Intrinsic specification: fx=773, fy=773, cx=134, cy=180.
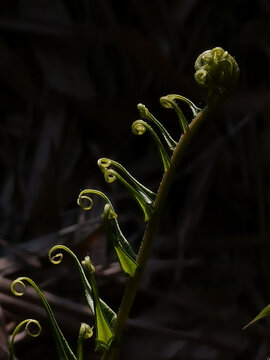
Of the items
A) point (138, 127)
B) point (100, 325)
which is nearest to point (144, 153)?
point (138, 127)

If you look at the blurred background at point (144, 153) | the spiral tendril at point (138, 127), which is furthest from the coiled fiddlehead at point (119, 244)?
the blurred background at point (144, 153)

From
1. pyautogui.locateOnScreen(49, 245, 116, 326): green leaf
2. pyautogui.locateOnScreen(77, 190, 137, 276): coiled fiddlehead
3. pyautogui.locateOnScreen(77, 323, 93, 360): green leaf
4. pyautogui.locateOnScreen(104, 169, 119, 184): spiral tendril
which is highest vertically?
pyautogui.locateOnScreen(104, 169, 119, 184): spiral tendril

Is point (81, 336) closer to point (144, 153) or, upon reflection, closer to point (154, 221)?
point (154, 221)

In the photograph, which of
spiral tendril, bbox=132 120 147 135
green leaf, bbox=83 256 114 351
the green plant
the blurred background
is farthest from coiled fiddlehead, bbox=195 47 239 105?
the blurred background

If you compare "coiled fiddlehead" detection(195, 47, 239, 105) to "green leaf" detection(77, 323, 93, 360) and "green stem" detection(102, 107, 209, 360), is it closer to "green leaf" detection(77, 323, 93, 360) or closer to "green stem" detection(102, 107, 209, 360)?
"green stem" detection(102, 107, 209, 360)

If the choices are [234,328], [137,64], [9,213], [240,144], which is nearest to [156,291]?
[234,328]

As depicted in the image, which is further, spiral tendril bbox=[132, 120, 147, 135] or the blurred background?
the blurred background
